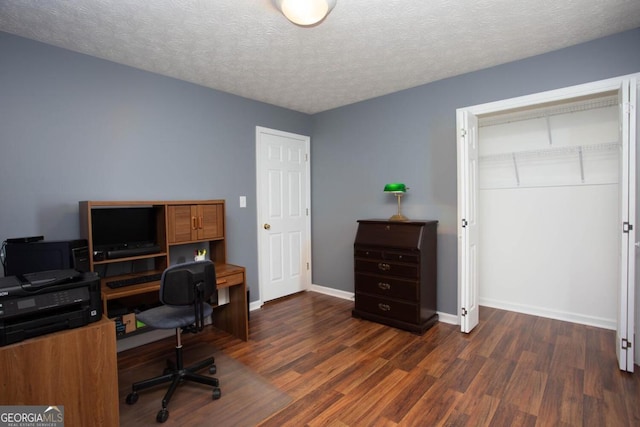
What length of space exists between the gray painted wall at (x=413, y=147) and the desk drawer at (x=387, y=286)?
0.50 metres

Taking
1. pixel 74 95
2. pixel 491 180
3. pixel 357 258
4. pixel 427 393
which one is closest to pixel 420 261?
pixel 357 258

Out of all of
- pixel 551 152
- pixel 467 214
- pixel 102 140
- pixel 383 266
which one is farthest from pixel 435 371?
pixel 102 140

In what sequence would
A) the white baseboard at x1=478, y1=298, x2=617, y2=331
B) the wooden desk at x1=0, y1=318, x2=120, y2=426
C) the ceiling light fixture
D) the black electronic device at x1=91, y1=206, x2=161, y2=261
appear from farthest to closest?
the white baseboard at x1=478, y1=298, x2=617, y2=331 < the black electronic device at x1=91, y1=206, x2=161, y2=261 < the ceiling light fixture < the wooden desk at x1=0, y1=318, x2=120, y2=426

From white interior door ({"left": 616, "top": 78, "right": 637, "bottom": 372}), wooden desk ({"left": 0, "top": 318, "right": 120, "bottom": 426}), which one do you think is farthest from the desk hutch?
white interior door ({"left": 616, "top": 78, "right": 637, "bottom": 372})

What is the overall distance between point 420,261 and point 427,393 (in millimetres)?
1254

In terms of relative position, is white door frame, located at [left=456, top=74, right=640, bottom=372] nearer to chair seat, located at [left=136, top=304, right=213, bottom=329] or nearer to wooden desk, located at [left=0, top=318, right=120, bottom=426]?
chair seat, located at [left=136, top=304, right=213, bottom=329]

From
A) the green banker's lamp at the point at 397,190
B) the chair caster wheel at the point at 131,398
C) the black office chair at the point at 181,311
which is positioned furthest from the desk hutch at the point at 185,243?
the green banker's lamp at the point at 397,190

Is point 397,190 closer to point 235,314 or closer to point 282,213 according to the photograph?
point 282,213

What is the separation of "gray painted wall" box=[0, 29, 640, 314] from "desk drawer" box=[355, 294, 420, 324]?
0.53 m

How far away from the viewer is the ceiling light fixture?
6.06 ft

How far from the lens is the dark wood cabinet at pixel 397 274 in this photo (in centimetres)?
320

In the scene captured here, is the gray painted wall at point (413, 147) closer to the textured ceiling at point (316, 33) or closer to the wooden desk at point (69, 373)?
the textured ceiling at point (316, 33)

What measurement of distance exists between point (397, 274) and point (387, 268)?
12cm

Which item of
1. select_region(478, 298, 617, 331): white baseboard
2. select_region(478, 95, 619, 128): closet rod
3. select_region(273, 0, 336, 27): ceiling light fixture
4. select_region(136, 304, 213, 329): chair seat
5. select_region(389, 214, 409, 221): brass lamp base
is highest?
select_region(273, 0, 336, 27): ceiling light fixture
